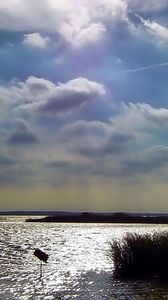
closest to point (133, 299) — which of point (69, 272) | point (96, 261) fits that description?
point (69, 272)

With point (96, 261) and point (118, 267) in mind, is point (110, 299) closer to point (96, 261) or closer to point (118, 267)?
point (118, 267)

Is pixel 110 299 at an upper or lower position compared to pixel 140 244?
lower

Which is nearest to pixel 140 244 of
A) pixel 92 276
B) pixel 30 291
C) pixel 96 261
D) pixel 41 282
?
pixel 92 276

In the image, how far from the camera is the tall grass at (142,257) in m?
34.9

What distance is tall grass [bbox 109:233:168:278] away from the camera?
1374 inches

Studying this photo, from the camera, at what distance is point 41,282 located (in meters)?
34.0

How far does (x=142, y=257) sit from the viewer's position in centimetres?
3531

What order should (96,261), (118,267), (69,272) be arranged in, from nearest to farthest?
(118,267) < (69,272) < (96,261)

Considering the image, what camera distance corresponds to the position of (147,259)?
116 feet

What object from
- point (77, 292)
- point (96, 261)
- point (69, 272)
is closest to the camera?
point (77, 292)

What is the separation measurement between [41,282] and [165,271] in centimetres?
782

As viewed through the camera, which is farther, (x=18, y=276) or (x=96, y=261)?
(x=96, y=261)

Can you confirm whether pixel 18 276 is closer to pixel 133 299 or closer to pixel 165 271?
pixel 165 271

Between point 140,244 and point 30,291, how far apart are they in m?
9.17
